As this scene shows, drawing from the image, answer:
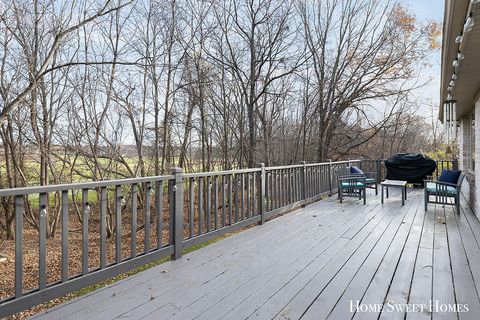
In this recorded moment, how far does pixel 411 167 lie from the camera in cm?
894

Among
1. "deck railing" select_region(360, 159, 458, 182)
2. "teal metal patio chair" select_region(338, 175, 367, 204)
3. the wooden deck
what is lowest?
the wooden deck

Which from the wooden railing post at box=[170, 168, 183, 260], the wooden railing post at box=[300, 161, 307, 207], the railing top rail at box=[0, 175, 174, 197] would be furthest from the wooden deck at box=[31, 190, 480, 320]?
the wooden railing post at box=[300, 161, 307, 207]

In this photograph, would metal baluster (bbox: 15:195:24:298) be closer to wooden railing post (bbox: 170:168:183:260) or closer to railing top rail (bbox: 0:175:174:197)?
railing top rail (bbox: 0:175:174:197)

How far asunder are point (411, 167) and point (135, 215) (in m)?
9.07

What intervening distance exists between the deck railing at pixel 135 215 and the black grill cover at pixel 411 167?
231 cm

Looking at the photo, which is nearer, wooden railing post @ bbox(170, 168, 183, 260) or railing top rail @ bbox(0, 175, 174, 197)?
railing top rail @ bbox(0, 175, 174, 197)

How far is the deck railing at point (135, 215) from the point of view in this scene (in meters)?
1.87

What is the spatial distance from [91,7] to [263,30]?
4.49 metres

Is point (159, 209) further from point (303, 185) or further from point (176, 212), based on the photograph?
point (303, 185)

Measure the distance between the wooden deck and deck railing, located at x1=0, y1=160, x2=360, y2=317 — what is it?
167 mm

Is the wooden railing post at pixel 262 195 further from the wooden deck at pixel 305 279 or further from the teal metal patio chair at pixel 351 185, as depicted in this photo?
the teal metal patio chair at pixel 351 185

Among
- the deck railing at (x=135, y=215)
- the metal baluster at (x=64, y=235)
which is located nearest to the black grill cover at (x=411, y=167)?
the deck railing at (x=135, y=215)

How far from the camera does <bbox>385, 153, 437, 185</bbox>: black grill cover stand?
8.73 metres

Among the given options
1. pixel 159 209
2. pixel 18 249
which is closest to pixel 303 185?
pixel 159 209
